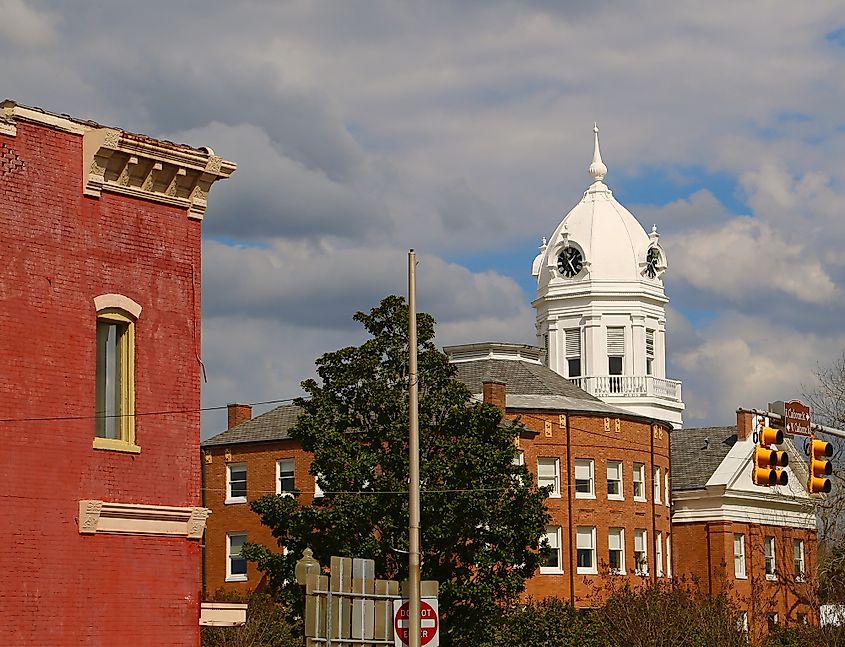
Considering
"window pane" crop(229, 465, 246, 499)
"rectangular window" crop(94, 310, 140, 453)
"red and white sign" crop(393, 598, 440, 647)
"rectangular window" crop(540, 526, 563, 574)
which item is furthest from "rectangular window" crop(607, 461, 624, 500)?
"rectangular window" crop(94, 310, 140, 453)

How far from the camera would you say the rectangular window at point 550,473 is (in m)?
66.9

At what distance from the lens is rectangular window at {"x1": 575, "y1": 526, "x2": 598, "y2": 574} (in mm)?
68537

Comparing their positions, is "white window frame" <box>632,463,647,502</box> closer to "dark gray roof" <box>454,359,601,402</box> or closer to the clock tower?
"dark gray roof" <box>454,359,601,402</box>

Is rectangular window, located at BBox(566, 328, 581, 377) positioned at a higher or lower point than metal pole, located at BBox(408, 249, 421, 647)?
higher

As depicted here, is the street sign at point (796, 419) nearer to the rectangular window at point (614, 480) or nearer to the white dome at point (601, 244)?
the rectangular window at point (614, 480)

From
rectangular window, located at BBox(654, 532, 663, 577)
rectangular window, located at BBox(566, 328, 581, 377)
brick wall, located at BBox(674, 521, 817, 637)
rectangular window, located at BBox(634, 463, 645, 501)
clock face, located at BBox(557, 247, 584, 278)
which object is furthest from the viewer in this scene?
clock face, located at BBox(557, 247, 584, 278)

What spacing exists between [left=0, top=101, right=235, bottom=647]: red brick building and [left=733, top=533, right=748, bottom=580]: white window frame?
181ft

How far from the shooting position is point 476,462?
4244 centimetres

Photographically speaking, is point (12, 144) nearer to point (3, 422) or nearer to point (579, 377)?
point (3, 422)

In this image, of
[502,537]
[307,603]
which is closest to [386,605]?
[307,603]

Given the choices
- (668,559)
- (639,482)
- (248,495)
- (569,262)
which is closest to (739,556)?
(668,559)

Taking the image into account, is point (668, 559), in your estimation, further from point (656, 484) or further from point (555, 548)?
point (555, 548)

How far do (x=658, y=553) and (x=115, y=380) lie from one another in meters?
50.2

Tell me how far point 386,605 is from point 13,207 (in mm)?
9318
